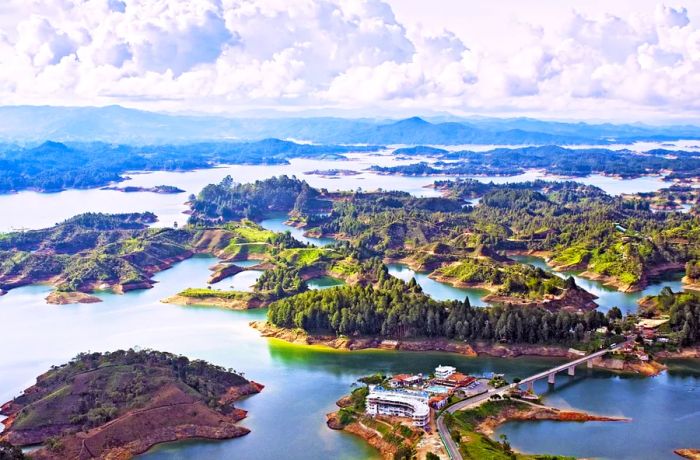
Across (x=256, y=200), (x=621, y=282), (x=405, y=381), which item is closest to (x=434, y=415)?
(x=405, y=381)

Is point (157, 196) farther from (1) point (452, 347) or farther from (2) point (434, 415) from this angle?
(2) point (434, 415)

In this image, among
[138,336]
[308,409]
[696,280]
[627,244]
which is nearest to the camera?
[308,409]

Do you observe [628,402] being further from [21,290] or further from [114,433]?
[21,290]

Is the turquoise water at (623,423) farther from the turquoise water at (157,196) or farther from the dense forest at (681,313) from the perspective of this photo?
the turquoise water at (157,196)

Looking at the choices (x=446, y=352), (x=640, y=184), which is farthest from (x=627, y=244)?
(x=640, y=184)

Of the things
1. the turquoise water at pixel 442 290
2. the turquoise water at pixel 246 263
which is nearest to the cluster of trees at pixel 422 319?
the turquoise water at pixel 442 290

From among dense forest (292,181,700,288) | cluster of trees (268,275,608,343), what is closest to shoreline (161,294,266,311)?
cluster of trees (268,275,608,343)

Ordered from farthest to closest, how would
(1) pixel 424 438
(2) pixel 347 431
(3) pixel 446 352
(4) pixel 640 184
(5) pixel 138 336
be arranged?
(4) pixel 640 184
(5) pixel 138 336
(3) pixel 446 352
(2) pixel 347 431
(1) pixel 424 438
